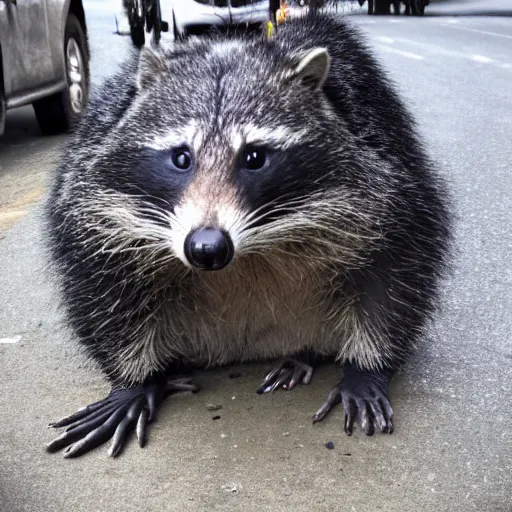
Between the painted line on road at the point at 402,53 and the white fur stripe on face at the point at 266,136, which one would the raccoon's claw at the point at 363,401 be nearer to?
the white fur stripe on face at the point at 266,136

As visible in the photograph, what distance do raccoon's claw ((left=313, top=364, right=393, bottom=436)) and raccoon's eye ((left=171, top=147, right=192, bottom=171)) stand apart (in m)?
1.10

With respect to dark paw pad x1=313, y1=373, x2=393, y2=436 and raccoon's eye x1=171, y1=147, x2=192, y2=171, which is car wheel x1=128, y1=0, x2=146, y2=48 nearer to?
dark paw pad x1=313, y1=373, x2=393, y2=436

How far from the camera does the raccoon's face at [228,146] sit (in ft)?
9.29

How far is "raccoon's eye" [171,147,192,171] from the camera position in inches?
116

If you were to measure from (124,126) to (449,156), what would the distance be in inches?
187

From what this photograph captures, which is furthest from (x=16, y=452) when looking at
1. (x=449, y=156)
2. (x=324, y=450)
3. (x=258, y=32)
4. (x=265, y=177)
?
(x=449, y=156)

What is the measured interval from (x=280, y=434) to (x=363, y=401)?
0.36m

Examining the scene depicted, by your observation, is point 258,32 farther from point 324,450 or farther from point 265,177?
point 324,450

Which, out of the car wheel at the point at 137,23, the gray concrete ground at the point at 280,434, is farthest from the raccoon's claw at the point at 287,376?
the car wheel at the point at 137,23

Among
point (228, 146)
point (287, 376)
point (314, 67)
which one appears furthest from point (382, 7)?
point (228, 146)

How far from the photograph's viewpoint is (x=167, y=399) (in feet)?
11.9

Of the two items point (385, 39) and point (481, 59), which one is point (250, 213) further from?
point (385, 39)

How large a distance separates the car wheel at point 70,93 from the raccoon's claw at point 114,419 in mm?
5472

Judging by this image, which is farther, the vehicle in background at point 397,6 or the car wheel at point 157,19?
the vehicle in background at point 397,6
